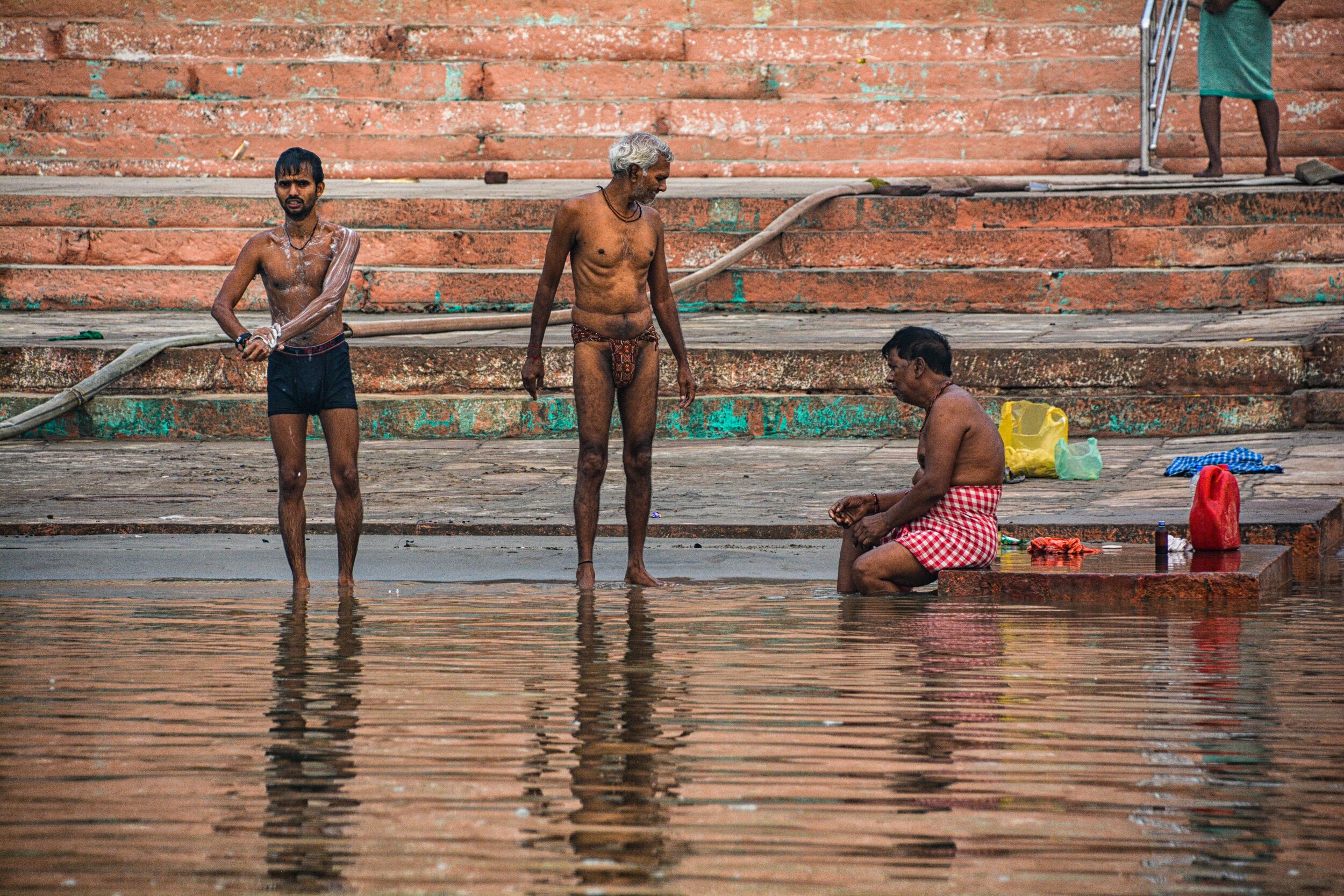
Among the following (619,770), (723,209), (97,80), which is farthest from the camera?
(97,80)

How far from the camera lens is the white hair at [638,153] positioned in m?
6.81

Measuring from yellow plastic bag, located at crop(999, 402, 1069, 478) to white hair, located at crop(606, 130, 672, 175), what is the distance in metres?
2.95

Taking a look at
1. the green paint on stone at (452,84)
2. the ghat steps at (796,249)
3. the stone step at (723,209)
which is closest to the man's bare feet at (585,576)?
the ghat steps at (796,249)

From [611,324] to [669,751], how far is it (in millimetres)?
3436

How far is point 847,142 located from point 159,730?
11.9 m

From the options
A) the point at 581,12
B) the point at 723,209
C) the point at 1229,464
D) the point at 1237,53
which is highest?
the point at 581,12

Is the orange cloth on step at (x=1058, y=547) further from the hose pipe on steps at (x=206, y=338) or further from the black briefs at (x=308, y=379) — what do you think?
the hose pipe on steps at (x=206, y=338)

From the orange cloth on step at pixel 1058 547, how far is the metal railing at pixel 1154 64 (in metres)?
7.62

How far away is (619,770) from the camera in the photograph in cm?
354

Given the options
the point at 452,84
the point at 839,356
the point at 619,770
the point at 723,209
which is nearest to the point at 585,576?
the point at 619,770

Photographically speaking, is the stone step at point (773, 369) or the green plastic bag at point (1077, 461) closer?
the green plastic bag at point (1077, 461)

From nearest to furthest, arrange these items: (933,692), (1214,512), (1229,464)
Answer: (933,692)
(1214,512)
(1229,464)

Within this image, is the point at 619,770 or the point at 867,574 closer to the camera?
the point at 619,770

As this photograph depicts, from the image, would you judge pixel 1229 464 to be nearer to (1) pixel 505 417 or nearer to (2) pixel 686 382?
(2) pixel 686 382
